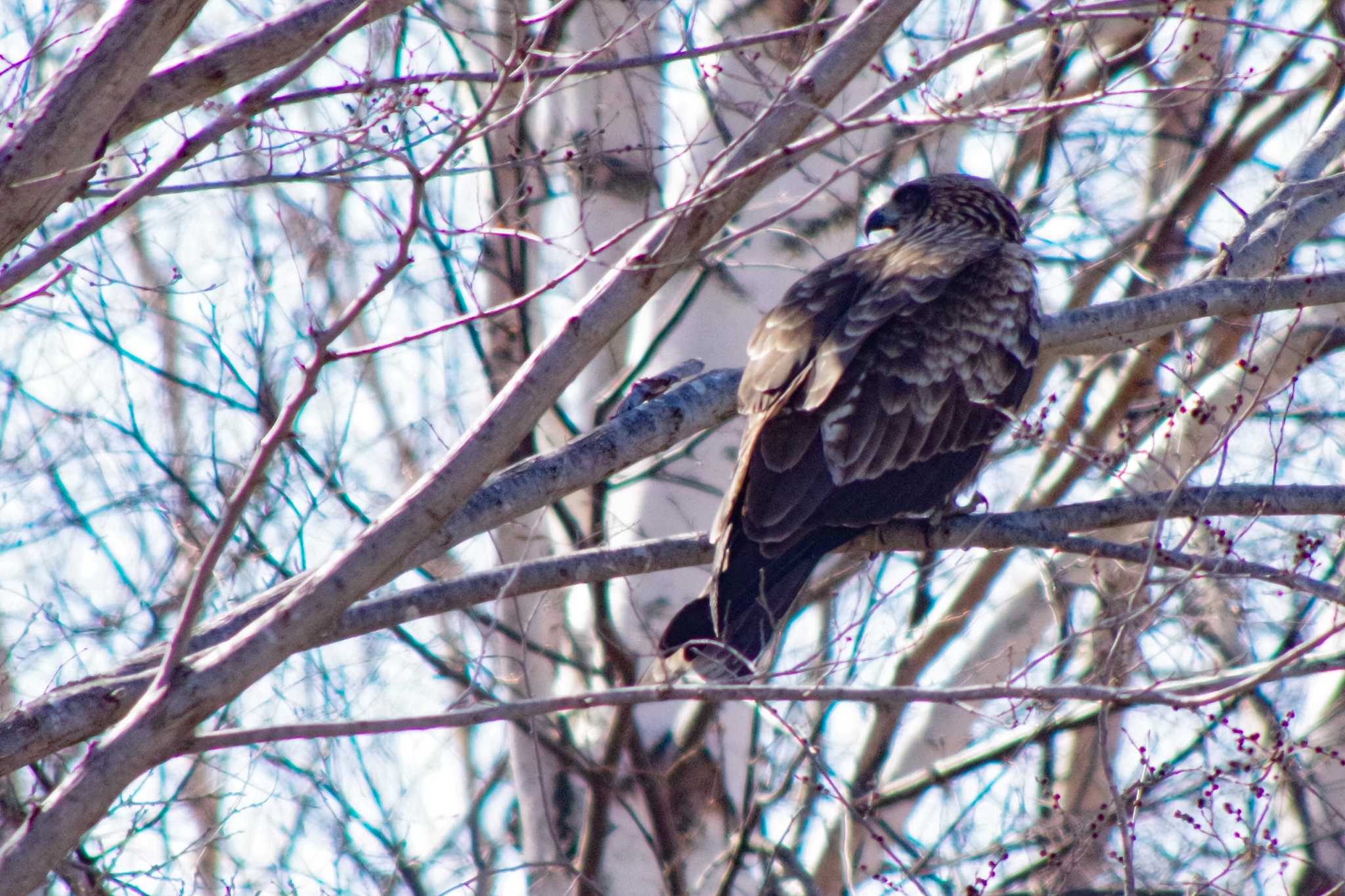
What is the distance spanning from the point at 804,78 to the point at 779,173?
0.19 meters

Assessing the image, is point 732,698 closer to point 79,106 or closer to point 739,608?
point 739,608

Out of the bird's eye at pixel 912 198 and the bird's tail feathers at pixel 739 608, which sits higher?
the bird's eye at pixel 912 198

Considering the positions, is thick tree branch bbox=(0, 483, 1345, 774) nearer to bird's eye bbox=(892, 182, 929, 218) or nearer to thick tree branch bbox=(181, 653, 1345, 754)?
thick tree branch bbox=(181, 653, 1345, 754)

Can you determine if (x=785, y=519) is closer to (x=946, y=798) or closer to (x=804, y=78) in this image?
(x=804, y=78)

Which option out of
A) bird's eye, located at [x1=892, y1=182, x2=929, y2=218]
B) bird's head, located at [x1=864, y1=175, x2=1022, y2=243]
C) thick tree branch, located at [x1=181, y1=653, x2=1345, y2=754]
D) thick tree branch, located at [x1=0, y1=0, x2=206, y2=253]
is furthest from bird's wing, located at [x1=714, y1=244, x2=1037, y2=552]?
thick tree branch, located at [x1=0, y1=0, x2=206, y2=253]

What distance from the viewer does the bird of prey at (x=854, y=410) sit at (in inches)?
181

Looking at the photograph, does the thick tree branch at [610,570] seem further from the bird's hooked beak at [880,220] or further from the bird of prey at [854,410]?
the bird's hooked beak at [880,220]

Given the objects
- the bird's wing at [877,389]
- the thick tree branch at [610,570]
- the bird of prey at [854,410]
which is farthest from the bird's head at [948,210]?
the thick tree branch at [610,570]

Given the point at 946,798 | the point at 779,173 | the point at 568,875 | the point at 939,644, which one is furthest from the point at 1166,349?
the point at 779,173

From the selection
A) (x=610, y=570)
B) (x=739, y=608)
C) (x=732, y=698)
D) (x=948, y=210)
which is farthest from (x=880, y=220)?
(x=732, y=698)

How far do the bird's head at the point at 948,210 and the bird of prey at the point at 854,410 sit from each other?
1.97 feet

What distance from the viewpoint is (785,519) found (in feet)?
15.4

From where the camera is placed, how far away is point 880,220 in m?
6.48

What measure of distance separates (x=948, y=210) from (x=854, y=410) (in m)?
1.64
